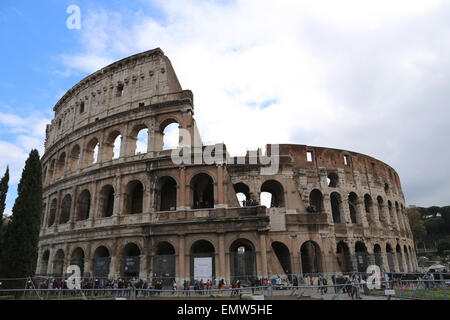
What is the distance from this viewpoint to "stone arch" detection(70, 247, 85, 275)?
813 inches

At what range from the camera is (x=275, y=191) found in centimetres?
2380

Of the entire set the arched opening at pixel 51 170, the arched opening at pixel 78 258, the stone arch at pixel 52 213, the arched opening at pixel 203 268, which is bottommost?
the arched opening at pixel 203 268

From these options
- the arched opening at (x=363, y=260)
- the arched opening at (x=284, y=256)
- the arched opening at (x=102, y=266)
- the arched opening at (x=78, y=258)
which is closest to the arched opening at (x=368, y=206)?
the arched opening at (x=363, y=260)

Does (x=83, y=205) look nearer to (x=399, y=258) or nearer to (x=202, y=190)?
(x=202, y=190)

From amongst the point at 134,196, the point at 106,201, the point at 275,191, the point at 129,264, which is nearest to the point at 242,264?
the point at 129,264

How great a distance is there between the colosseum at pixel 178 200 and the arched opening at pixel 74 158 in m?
0.09

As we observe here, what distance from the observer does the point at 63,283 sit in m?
18.8

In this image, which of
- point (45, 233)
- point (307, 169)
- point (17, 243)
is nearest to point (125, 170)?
point (17, 243)

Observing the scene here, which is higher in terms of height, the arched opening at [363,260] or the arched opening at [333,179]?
the arched opening at [333,179]

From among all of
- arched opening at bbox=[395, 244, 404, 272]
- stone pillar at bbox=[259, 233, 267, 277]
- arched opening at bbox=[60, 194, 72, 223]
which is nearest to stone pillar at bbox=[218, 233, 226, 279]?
stone pillar at bbox=[259, 233, 267, 277]

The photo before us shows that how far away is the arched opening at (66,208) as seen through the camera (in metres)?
23.2

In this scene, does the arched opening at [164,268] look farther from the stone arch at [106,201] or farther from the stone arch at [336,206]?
the stone arch at [336,206]

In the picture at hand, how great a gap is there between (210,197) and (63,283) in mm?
11394
